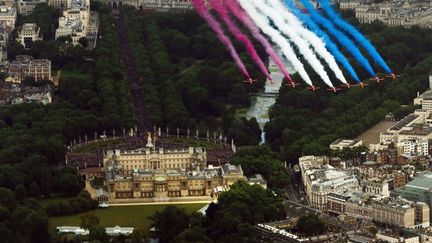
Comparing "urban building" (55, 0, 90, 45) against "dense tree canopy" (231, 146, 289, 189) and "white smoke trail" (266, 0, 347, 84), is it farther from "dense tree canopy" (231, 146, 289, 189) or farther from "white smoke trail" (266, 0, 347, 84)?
"dense tree canopy" (231, 146, 289, 189)

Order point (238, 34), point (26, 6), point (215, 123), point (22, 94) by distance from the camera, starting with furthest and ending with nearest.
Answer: point (26, 6) → point (238, 34) → point (22, 94) → point (215, 123)

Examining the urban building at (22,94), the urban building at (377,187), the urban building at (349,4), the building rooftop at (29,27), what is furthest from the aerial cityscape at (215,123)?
the urban building at (349,4)

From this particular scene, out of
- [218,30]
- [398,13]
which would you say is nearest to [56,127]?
[218,30]

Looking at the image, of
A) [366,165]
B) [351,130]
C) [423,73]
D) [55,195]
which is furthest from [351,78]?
[55,195]

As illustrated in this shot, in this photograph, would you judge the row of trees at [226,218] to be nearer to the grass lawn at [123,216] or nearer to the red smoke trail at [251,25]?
the grass lawn at [123,216]

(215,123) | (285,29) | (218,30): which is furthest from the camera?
(218,30)

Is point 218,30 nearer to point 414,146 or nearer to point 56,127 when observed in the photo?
point 56,127

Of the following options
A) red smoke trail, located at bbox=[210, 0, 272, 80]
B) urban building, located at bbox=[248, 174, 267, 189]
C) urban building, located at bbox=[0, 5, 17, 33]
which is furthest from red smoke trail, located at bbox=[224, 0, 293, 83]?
urban building, located at bbox=[248, 174, 267, 189]
